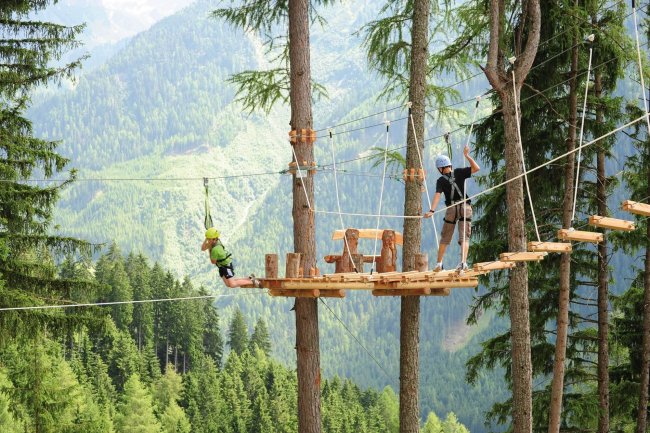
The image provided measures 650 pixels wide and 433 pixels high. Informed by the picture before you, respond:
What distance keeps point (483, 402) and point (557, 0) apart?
413 ft

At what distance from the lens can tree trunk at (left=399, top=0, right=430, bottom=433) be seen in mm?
11117

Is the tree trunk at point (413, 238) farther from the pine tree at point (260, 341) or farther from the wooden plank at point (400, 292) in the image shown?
the pine tree at point (260, 341)

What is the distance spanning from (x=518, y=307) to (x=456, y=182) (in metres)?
2.01

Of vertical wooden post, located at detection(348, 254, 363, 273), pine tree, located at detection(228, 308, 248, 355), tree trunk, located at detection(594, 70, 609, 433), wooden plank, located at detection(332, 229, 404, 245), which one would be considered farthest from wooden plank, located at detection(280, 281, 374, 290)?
pine tree, located at detection(228, 308, 248, 355)

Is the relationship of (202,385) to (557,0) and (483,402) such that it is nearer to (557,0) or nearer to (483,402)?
(557,0)

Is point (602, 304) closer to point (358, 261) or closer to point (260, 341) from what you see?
point (358, 261)

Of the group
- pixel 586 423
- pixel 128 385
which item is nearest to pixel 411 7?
pixel 586 423

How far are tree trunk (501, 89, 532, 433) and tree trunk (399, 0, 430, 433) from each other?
3.59ft

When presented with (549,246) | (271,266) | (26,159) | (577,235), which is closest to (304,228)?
(271,266)

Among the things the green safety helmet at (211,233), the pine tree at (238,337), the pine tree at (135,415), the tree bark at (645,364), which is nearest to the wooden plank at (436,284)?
the green safety helmet at (211,233)

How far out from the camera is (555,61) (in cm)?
1389

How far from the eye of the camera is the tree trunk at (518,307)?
11.2 m

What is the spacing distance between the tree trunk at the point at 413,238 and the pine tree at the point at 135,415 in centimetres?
3408

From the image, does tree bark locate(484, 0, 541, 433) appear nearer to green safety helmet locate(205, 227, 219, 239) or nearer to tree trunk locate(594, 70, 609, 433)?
green safety helmet locate(205, 227, 219, 239)
